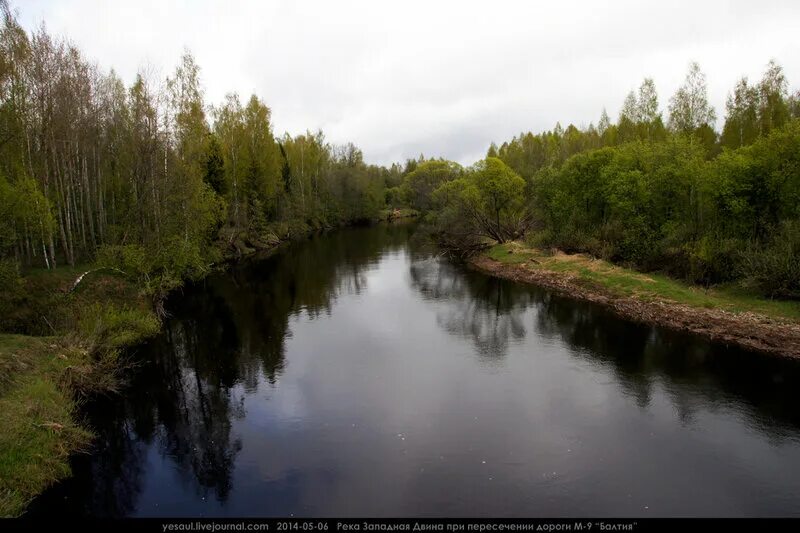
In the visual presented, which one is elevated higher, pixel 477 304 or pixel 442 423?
pixel 477 304

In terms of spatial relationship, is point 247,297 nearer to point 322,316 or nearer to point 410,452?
point 322,316

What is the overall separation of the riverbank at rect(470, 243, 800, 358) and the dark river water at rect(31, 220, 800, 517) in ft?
5.03

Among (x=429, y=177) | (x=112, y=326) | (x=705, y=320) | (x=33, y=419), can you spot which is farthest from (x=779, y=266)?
(x=429, y=177)

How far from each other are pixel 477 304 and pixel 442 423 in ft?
58.9

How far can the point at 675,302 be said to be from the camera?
28203 mm

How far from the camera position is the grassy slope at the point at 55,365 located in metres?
13.1

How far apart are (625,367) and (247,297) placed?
2820 centimetres

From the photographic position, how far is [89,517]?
40.5 ft

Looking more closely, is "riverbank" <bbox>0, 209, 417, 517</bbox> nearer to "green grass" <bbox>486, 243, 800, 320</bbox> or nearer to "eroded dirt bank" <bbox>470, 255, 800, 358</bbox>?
"eroded dirt bank" <bbox>470, 255, 800, 358</bbox>

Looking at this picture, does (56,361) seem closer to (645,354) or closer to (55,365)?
(55,365)

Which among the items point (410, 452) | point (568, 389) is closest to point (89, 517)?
point (410, 452)

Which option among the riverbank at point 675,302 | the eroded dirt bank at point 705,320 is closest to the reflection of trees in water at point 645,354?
the eroded dirt bank at point 705,320

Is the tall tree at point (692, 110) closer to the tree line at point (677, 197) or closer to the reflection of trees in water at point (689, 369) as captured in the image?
the tree line at point (677, 197)

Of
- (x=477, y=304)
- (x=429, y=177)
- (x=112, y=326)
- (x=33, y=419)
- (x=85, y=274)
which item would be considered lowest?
(x=477, y=304)
